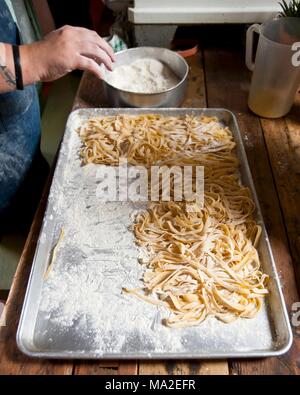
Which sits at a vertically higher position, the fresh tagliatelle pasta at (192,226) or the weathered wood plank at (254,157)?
the fresh tagliatelle pasta at (192,226)

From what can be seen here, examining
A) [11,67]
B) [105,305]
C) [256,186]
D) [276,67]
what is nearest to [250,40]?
[276,67]

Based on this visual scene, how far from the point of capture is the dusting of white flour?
0.72m

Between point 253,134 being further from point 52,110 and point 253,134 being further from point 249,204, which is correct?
point 52,110

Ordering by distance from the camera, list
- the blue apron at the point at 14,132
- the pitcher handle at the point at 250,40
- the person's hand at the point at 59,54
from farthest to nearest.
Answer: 1. the pitcher handle at the point at 250,40
2. the blue apron at the point at 14,132
3. the person's hand at the point at 59,54

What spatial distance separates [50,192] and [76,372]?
0.47 metres

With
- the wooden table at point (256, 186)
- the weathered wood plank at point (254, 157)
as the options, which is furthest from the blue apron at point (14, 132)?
the weathered wood plank at point (254, 157)

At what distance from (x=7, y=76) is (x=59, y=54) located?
13 centimetres

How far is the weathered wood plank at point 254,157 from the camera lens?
70 cm

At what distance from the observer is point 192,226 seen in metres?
0.91

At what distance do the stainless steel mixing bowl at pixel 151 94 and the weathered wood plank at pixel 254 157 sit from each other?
14cm

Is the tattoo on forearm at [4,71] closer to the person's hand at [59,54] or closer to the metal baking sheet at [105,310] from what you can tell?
the person's hand at [59,54]

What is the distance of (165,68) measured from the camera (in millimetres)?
1297
